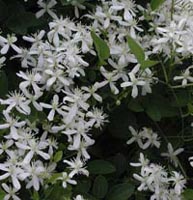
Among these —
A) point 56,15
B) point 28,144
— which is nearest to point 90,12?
point 56,15

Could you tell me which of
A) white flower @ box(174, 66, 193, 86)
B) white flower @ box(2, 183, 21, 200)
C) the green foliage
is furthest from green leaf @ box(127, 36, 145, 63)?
white flower @ box(2, 183, 21, 200)

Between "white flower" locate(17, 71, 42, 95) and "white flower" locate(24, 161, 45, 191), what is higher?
"white flower" locate(17, 71, 42, 95)

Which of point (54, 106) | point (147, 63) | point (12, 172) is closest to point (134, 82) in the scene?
point (147, 63)

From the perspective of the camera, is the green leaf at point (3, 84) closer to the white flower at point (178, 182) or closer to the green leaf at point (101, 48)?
the green leaf at point (101, 48)

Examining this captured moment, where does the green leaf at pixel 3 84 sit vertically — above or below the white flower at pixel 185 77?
above

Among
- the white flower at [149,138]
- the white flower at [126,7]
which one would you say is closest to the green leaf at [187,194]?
the white flower at [149,138]

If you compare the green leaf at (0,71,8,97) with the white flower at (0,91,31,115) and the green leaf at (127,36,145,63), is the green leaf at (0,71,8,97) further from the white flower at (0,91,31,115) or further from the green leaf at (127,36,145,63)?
the green leaf at (127,36,145,63)
